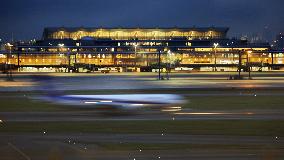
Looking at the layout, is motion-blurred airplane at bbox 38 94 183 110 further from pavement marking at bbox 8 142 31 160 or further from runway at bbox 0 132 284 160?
pavement marking at bbox 8 142 31 160

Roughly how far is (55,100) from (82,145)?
2309cm

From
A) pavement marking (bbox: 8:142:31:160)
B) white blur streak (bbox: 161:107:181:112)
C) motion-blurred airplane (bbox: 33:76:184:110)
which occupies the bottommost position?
white blur streak (bbox: 161:107:181:112)

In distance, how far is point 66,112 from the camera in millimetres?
38875

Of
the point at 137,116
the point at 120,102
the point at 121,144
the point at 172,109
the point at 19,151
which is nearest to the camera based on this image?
the point at 19,151

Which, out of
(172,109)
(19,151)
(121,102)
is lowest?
(172,109)

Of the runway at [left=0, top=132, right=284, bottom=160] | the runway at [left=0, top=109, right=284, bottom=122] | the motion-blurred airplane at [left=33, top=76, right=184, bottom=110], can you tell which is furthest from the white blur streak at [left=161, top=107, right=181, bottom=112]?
the runway at [left=0, top=132, right=284, bottom=160]

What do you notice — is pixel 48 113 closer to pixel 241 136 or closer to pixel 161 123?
pixel 161 123

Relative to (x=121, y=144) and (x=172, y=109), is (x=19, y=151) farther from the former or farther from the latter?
(x=172, y=109)

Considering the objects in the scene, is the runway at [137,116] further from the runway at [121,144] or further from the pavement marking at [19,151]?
the pavement marking at [19,151]

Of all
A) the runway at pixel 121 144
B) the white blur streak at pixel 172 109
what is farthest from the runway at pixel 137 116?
the runway at pixel 121 144

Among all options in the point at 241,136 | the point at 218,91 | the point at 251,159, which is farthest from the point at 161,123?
the point at 218,91

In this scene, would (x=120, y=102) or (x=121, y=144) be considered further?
(x=120, y=102)

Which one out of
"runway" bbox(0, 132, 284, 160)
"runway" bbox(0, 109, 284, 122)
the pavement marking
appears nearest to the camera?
the pavement marking

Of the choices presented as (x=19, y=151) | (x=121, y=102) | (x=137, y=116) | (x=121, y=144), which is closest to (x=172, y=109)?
(x=121, y=102)
